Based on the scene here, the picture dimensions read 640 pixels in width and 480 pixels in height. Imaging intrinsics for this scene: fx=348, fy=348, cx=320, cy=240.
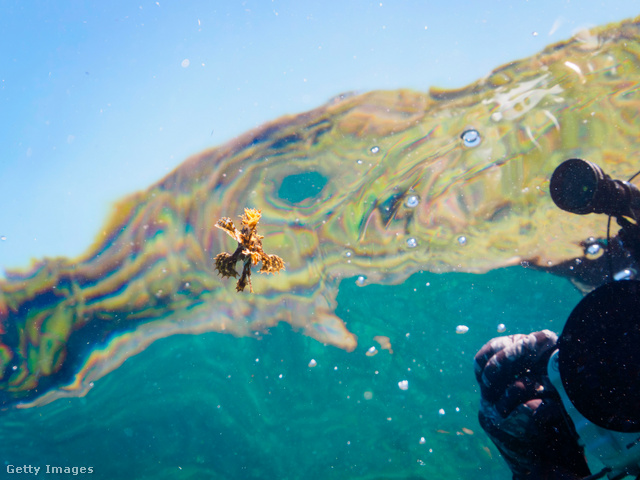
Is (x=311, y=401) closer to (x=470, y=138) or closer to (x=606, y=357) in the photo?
(x=470, y=138)

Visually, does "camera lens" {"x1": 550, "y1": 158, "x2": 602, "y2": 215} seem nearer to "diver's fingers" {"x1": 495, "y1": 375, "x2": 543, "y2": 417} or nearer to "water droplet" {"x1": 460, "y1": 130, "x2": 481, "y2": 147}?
"diver's fingers" {"x1": 495, "y1": 375, "x2": 543, "y2": 417}

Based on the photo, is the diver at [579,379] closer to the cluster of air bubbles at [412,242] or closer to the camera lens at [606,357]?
the camera lens at [606,357]

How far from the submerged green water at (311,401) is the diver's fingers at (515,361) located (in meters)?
4.87

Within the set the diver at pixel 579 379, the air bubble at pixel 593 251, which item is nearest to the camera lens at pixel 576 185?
the diver at pixel 579 379

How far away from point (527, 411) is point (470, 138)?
18.0 feet

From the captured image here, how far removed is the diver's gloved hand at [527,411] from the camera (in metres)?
4.55

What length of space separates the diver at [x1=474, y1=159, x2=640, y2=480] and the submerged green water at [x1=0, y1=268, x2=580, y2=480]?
514cm

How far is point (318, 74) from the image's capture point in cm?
648

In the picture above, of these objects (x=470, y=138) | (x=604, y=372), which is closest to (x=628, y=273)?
(x=470, y=138)

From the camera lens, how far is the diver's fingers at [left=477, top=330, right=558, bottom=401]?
5160mm

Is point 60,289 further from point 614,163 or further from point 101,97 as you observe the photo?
point 614,163

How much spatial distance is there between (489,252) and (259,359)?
321 inches

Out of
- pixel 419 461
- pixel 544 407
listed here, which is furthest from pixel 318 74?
pixel 419 461

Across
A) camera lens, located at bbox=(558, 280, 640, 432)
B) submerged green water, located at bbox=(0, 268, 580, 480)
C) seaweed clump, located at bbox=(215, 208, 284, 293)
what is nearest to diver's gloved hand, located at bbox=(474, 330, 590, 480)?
camera lens, located at bbox=(558, 280, 640, 432)
